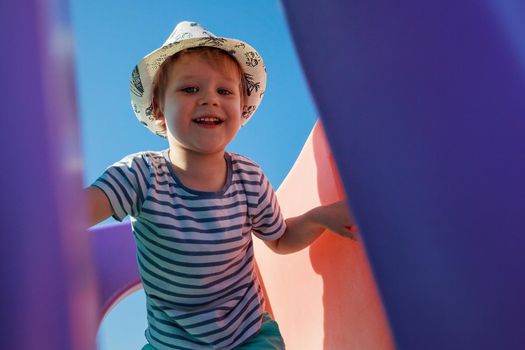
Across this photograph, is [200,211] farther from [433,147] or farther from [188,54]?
[433,147]

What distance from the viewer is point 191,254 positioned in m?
0.96

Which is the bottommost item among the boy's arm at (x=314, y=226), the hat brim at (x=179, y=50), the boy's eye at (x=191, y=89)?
the boy's arm at (x=314, y=226)

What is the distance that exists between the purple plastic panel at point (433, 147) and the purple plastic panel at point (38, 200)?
0.66ft

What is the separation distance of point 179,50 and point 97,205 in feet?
1.21

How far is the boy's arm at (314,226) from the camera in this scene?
0.94 m

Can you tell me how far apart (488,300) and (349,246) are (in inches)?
22.8

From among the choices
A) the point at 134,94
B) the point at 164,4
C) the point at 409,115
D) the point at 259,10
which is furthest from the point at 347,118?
the point at 164,4

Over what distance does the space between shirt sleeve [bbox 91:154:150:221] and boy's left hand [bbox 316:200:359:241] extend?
326 millimetres

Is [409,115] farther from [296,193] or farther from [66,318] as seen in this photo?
[296,193]

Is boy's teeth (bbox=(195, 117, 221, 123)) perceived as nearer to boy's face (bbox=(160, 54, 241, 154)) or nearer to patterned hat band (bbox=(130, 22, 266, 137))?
boy's face (bbox=(160, 54, 241, 154))

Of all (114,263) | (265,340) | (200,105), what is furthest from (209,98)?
(114,263)

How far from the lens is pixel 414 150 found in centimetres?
41

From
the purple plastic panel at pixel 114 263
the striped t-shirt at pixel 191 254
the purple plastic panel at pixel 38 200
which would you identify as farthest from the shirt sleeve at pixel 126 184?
the purple plastic panel at pixel 114 263

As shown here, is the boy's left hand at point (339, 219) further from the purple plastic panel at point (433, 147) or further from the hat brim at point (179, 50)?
the purple plastic panel at point (433, 147)
